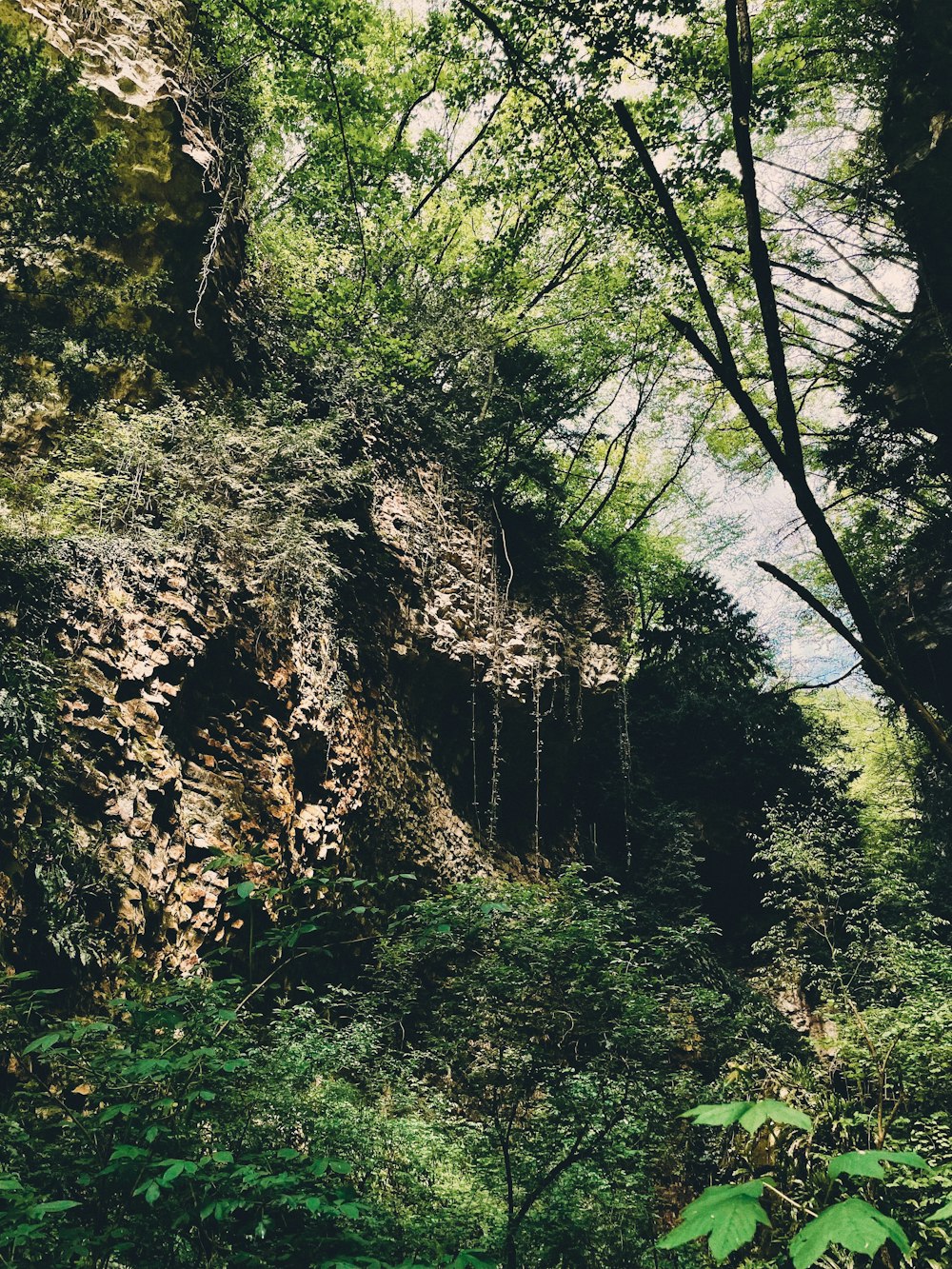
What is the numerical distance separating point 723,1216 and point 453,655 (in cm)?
902

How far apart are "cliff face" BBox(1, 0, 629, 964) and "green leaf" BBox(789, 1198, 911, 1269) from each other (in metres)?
1.90

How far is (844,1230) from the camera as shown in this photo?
2.50 ft

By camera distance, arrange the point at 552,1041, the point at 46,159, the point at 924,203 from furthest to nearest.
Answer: the point at 924,203 < the point at 552,1041 < the point at 46,159

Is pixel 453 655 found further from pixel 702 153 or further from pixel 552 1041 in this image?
pixel 702 153

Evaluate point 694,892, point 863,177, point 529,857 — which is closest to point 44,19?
point 863,177

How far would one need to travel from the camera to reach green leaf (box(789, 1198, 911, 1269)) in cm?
74

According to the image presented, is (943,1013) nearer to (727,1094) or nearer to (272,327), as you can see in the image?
(727,1094)

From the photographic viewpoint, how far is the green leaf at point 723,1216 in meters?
0.79

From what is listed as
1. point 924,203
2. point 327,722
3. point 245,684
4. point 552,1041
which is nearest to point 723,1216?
point 552,1041

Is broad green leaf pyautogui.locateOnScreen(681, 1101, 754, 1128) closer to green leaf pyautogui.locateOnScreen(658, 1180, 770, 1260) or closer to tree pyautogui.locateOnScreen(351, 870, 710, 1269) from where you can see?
green leaf pyautogui.locateOnScreen(658, 1180, 770, 1260)

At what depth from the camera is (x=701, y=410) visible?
47.3 feet

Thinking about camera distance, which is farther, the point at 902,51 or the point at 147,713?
the point at 902,51

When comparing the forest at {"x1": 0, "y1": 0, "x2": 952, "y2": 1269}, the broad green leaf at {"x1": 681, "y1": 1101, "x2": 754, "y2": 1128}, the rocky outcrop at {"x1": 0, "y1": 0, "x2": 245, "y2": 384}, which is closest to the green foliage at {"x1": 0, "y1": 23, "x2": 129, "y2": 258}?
the forest at {"x1": 0, "y1": 0, "x2": 952, "y2": 1269}

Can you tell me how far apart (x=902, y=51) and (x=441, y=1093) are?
39.5ft
